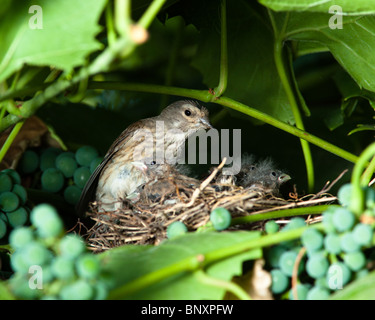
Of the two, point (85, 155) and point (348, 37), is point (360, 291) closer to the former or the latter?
point (348, 37)

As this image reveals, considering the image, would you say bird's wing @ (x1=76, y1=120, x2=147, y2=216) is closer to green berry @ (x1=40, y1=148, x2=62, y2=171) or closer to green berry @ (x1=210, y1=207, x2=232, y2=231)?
green berry @ (x1=40, y1=148, x2=62, y2=171)

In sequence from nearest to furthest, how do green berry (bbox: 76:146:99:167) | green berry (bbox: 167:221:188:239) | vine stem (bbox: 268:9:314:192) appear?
green berry (bbox: 167:221:188:239)
vine stem (bbox: 268:9:314:192)
green berry (bbox: 76:146:99:167)

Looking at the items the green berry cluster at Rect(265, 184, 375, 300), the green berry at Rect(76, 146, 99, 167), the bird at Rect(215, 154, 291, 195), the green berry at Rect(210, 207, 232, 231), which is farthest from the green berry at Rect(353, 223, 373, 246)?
the green berry at Rect(76, 146, 99, 167)

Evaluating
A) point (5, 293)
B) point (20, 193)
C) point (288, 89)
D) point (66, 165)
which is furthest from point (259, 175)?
point (5, 293)

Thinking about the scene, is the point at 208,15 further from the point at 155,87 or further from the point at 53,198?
the point at 53,198

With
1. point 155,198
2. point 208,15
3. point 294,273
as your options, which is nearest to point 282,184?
point 155,198
